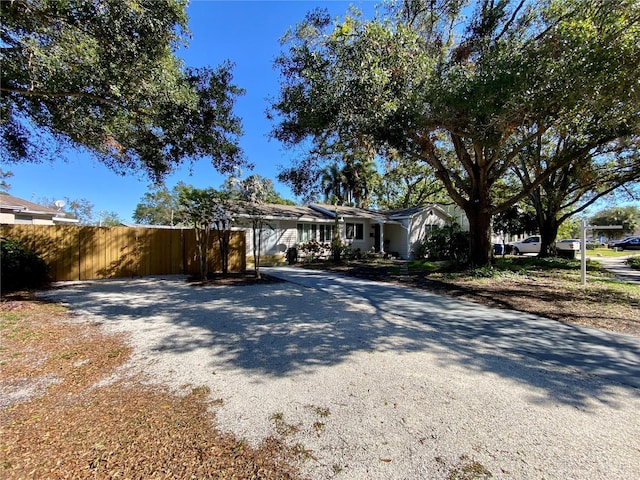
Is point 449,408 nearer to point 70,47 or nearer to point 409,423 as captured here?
point 409,423

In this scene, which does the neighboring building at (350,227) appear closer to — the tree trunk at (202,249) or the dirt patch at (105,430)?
the tree trunk at (202,249)

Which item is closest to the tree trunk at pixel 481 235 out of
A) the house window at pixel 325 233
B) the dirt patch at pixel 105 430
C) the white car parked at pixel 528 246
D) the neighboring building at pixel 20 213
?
the house window at pixel 325 233

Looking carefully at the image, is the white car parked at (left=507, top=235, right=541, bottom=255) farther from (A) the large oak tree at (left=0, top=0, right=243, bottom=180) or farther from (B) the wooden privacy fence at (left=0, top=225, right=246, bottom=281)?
(A) the large oak tree at (left=0, top=0, right=243, bottom=180)

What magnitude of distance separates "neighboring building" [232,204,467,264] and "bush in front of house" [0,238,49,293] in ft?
29.5

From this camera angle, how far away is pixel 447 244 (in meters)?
17.0

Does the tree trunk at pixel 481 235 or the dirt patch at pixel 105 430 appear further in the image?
the tree trunk at pixel 481 235

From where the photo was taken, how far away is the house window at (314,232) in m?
18.5

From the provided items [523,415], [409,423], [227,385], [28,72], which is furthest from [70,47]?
[523,415]

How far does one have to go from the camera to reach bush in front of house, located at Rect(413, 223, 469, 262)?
1588cm

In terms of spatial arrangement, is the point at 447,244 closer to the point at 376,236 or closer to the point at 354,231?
the point at 376,236

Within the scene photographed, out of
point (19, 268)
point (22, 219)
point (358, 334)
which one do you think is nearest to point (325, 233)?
point (19, 268)

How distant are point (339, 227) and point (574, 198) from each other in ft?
46.7

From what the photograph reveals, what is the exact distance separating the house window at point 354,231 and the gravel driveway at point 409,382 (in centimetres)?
1373

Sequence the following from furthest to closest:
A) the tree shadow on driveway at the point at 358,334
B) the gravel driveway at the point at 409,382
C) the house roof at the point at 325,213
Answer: the house roof at the point at 325,213 < the tree shadow on driveway at the point at 358,334 < the gravel driveway at the point at 409,382
